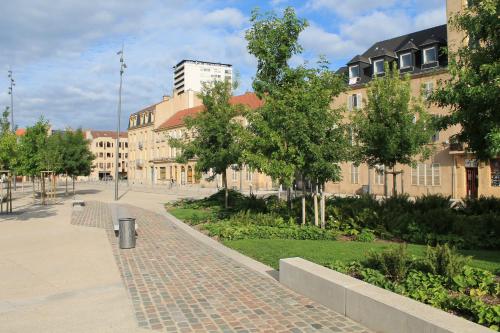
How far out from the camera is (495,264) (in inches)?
311

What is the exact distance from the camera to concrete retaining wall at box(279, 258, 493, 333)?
430 cm

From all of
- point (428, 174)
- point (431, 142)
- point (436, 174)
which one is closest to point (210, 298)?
point (431, 142)

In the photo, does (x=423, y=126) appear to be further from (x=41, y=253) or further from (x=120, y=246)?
(x=41, y=253)

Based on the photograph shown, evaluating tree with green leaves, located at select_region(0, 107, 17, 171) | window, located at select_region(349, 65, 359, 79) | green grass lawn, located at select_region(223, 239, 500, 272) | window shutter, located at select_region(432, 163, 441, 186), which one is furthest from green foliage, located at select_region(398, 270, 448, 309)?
window, located at select_region(349, 65, 359, 79)

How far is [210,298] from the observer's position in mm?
6770

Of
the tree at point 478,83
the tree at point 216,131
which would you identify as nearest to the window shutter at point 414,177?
the tree at point 216,131

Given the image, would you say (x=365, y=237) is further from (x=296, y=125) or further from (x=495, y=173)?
(x=495, y=173)

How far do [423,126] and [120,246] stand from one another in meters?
13.2

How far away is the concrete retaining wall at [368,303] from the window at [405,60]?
3164 cm

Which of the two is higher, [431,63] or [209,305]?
[431,63]

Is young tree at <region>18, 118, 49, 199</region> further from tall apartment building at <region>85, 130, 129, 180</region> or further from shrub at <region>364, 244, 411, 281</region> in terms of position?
tall apartment building at <region>85, 130, 129, 180</region>

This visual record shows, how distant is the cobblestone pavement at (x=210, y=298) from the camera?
5566 mm

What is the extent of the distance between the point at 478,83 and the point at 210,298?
5398 millimetres

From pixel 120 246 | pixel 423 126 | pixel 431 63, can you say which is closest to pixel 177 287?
pixel 120 246
